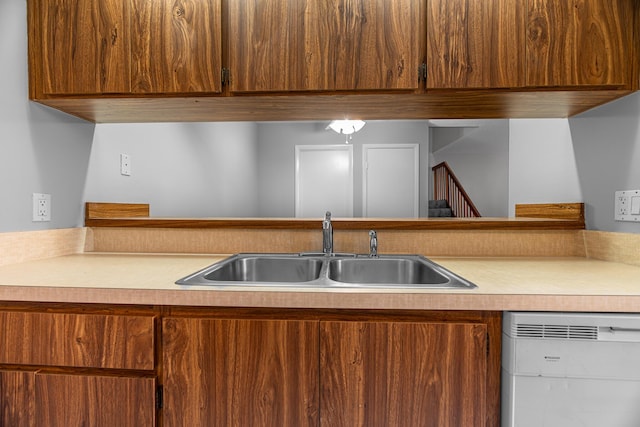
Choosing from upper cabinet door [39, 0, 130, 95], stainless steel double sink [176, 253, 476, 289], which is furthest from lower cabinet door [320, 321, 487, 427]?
upper cabinet door [39, 0, 130, 95]

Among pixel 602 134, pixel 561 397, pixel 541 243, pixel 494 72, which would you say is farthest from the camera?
pixel 541 243

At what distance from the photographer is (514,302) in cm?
93

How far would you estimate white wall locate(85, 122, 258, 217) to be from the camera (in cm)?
181

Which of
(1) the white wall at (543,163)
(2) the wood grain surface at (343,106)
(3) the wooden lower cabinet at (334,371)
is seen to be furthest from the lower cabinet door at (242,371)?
(1) the white wall at (543,163)

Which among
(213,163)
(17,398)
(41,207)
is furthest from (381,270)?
(213,163)

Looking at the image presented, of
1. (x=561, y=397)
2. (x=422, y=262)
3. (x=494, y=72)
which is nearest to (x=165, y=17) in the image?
(x=494, y=72)

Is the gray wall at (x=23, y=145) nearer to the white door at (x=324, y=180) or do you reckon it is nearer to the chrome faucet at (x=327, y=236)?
the chrome faucet at (x=327, y=236)

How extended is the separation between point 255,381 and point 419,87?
3.50 ft

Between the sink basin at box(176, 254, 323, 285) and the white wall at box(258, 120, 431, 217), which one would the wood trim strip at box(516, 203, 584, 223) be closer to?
the sink basin at box(176, 254, 323, 285)

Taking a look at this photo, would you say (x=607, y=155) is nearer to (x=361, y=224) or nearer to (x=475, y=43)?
(x=475, y=43)

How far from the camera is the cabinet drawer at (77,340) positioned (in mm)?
990

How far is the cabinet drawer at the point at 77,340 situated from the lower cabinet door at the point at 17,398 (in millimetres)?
41

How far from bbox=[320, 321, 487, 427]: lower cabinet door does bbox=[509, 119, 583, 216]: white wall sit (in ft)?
3.36

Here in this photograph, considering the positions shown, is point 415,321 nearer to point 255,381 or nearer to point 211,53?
point 255,381
